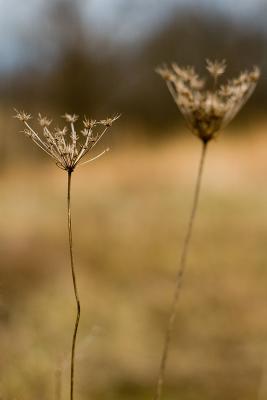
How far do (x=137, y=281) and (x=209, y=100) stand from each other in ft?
23.2

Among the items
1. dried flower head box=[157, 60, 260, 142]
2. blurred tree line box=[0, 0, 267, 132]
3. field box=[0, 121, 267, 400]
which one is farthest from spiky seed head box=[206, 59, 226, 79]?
blurred tree line box=[0, 0, 267, 132]

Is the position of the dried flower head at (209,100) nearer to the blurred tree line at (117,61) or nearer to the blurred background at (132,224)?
the blurred background at (132,224)

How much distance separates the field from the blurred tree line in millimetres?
3412

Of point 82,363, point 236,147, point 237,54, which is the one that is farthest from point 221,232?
point 237,54

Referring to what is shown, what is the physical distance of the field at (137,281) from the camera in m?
4.59

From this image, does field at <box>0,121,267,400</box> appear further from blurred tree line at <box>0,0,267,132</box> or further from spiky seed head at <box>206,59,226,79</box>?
blurred tree line at <box>0,0,267,132</box>

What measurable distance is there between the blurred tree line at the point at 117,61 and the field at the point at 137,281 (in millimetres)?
3412

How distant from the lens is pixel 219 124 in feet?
7.45

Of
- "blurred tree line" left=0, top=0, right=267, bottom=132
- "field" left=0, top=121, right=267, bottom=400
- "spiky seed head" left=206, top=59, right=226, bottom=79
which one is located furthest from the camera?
"blurred tree line" left=0, top=0, right=267, bottom=132

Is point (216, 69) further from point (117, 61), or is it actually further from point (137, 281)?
point (117, 61)

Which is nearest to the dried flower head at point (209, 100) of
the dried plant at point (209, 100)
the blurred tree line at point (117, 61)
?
the dried plant at point (209, 100)

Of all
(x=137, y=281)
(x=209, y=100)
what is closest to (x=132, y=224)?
(x=137, y=281)

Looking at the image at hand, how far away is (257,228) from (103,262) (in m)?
2.88

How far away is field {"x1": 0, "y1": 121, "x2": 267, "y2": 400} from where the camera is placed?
181 inches
